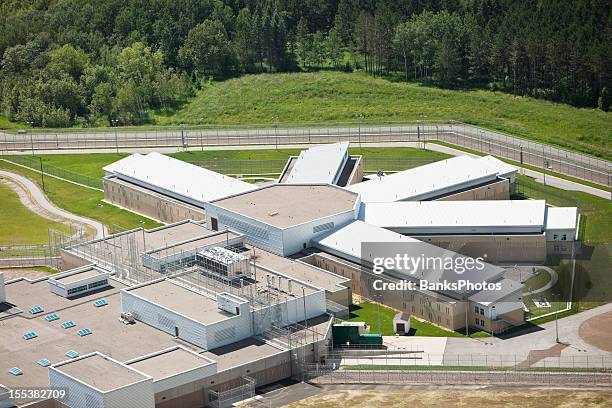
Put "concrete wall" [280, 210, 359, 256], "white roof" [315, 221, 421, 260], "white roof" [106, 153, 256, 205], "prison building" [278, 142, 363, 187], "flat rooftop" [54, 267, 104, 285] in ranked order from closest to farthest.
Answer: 1. "flat rooftop" [54, 267, 104, 285]
2. "white roof" [315, 221, 421, 260]
3. "concrete wall" [280, 210, 359, 256]
4. "white roof" [106, 153, 256, 205]
5. "prison building" [278, 142, 363, 187]

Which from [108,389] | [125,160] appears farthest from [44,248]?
[108,389]

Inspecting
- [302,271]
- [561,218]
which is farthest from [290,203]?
[561,218]

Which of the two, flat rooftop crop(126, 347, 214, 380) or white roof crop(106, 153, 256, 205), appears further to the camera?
white roof crop(106, 153, 256, 205)

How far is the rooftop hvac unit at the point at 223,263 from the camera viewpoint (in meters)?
138

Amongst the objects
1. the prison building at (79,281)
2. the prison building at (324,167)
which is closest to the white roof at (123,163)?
the prison building at (324,167)

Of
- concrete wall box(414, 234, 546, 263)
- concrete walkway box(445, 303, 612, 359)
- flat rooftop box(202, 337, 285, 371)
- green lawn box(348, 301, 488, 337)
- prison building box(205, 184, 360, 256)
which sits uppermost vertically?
prison building box(205, 184, 360, 256)

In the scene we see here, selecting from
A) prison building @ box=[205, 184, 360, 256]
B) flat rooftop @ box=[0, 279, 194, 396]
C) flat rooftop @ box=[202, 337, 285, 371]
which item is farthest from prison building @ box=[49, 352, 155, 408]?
prison building @ box=[205, 184, 360, 256]

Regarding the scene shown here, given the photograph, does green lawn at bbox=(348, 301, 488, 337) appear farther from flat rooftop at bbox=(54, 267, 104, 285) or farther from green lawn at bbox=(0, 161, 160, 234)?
green lawn at bbox=(0, 161, 160, 234)

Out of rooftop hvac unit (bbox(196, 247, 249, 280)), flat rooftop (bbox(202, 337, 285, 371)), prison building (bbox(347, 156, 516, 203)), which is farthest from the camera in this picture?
prison building (bbox(347, 156, 516, 203))

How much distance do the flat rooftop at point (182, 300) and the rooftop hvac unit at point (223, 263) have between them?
189 inches

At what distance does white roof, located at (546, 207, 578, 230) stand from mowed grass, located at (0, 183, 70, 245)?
61.4m

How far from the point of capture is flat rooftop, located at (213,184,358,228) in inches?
6024

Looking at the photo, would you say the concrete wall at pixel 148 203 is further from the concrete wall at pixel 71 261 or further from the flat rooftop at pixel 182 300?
the flat rooftop at pixel 182 300

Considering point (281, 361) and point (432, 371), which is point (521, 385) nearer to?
point (432, 371)
